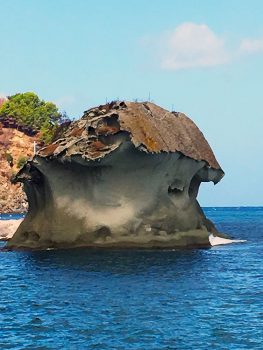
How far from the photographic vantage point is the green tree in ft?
494

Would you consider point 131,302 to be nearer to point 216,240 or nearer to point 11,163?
point 216,240

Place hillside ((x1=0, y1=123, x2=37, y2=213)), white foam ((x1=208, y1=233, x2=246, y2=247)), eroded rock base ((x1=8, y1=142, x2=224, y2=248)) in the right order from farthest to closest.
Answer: hillside ((x1=0, y1=123, x2=37, y2=213))
white foam ((x1=208, y1=233, x2=246, y2=247))
eroded rock base ((x1=8, y1=142, x2=224, y2=248))

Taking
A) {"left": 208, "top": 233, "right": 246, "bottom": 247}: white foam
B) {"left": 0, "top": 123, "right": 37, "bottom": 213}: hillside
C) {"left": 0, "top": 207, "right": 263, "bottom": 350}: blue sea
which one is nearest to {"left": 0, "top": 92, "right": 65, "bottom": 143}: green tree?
{"left": 0, "top": 123, "right": 37, "bottom": 213}: hillside

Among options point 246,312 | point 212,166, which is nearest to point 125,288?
point 246,312

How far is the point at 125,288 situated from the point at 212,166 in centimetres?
2448

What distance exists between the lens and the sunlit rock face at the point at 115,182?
45.5 metres

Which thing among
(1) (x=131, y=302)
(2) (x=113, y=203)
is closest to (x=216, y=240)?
(2) (x=113, y=203)

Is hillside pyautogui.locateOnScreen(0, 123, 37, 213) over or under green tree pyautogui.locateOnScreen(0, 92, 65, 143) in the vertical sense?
under

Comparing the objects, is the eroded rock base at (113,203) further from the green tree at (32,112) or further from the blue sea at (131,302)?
the green tree at (32,112)

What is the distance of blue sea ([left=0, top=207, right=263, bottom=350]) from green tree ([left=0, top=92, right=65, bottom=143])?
110292mm

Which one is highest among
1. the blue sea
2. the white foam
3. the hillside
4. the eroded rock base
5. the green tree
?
the green tree

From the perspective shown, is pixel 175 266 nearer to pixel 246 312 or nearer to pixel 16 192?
pixel 246 312

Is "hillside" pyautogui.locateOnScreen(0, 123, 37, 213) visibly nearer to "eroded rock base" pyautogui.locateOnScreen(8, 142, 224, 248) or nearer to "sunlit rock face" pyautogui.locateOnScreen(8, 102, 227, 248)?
"sunlit rock face" pyautogui.locateOnScreen(8, 102, 227, 248)

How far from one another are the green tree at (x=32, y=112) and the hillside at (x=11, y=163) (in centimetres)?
343
